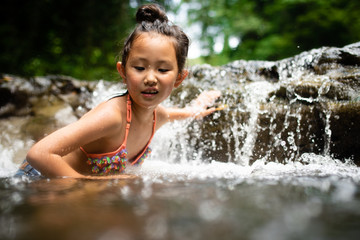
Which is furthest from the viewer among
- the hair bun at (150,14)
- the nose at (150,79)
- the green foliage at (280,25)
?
the green foliage at (280,25)

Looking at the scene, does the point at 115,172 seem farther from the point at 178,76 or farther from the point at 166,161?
the point at 166,161

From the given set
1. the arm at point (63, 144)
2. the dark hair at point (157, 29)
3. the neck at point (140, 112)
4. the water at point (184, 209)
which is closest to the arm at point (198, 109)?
the neck at point (140, 112)

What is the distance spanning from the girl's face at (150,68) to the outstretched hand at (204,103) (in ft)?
3.16

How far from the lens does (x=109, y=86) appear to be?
4.80m

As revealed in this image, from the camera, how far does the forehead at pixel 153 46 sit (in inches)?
77.9

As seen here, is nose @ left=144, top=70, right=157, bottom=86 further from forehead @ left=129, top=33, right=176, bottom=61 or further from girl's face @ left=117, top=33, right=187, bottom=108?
forehead @ left=129, top=33, right=176, bottom=61

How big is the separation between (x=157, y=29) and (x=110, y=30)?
37.0 feet

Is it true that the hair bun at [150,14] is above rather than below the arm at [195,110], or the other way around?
above

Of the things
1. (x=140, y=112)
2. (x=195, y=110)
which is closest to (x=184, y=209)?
(x=140, y=112)

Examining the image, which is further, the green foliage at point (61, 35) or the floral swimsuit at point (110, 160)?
the green foliage at point (61, 35)

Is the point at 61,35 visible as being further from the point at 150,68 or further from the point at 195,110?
the point at 150,68

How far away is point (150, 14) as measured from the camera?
2.25m

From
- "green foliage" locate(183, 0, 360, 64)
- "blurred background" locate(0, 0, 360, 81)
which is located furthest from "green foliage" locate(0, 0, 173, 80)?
"green foliage" locate(183, 0, 360, 64)

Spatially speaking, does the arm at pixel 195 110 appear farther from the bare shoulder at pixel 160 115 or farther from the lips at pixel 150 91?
the lips at pixel 150 91
